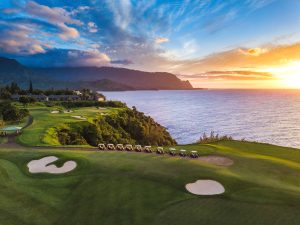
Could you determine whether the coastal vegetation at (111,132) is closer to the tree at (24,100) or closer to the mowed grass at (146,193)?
the mowed grass at (146,193)

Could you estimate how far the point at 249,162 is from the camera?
2911cm

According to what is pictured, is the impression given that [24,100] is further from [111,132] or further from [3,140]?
[3,140]

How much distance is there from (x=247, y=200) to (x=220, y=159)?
10.4 m

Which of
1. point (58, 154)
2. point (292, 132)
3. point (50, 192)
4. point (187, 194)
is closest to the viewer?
point (187, 194)

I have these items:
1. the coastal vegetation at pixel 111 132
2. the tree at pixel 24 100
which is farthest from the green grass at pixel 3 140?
the tree at pixel 24 100

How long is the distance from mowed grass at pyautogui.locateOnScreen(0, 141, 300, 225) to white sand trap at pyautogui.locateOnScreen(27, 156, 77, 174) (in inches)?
30.8

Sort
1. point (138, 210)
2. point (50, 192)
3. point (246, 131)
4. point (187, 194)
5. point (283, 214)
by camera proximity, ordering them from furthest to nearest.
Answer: point (246, 131) → point (50, 192) → point (187, 194) → point (138, 210) → point (283, 214)

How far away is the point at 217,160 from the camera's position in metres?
30.0

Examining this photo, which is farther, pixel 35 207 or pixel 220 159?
pixel 220 159

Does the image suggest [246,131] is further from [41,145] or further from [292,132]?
[41,145]

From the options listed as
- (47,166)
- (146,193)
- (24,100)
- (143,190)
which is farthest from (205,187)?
(24,100)

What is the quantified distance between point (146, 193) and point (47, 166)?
12565mm

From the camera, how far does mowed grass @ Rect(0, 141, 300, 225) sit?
61.3ft

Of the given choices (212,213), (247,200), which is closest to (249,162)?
(247,200)
